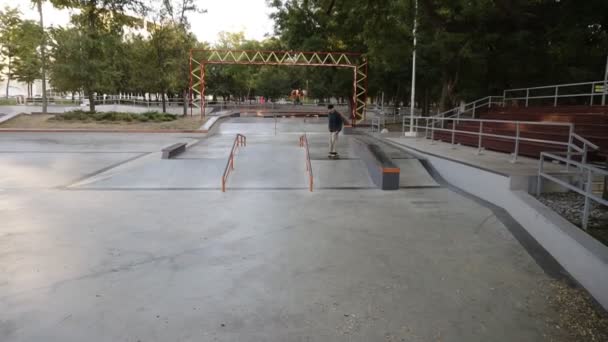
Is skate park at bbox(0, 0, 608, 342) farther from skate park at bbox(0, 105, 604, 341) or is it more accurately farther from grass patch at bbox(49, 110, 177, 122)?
grass patch at bbox(49, 110, 177, 122)

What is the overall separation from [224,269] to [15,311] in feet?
6.83

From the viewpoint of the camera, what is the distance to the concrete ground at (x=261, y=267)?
12.3 feet

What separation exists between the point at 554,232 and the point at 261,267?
3.84 meters

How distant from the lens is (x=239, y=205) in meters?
8.23

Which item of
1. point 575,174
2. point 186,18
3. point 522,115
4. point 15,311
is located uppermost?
point 186,18

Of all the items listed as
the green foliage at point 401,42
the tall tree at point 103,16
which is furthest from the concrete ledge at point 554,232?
the tall tree at point 103,16

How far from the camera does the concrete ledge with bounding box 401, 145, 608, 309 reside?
433 cm

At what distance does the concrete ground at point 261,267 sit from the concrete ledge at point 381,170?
0.55m

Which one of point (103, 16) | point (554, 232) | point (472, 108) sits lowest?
point (554, 232)

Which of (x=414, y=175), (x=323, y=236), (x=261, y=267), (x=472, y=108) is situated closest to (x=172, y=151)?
(x=414, y=175)

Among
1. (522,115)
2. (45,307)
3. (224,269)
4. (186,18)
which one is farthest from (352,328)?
(186,18)

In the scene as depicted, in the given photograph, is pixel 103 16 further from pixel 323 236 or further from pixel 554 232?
pixel 554 232

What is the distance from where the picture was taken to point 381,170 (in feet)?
32.4

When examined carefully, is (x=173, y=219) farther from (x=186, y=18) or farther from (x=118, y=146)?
(x=186, y=18)
